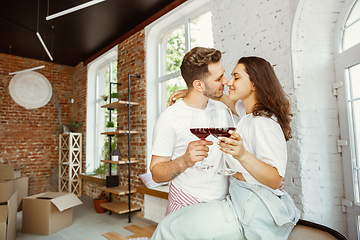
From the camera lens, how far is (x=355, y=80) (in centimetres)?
182

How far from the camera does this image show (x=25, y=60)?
5.84 m

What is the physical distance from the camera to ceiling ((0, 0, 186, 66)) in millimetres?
3668

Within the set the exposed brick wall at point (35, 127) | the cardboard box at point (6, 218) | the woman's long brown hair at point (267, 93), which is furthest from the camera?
the exposed brick wall at point (35, 127)

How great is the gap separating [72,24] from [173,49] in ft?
6.26

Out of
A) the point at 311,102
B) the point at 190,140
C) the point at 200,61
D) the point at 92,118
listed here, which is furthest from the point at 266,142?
the point at 92,118

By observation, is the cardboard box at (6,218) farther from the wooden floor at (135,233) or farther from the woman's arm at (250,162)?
the woman's arm at (250,162)

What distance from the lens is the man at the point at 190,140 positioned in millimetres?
1173

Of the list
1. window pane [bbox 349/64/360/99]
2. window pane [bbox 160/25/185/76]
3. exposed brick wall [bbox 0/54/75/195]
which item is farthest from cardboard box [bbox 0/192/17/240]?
exposed brick wall [bbox 0/54/75/195]

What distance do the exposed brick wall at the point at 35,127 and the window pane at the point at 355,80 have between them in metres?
6.31

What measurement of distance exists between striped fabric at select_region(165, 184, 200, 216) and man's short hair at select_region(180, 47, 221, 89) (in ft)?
1.97

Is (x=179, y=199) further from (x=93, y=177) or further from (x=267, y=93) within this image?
(x=93, y=177)

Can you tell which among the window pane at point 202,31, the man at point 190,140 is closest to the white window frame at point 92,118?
the window pane at point 202,31

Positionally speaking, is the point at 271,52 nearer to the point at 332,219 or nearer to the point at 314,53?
the point at 314,53

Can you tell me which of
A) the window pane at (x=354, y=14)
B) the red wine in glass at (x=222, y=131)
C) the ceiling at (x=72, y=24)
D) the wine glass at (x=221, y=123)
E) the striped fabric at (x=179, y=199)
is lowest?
the striped fabric at (x=179, y=199)
